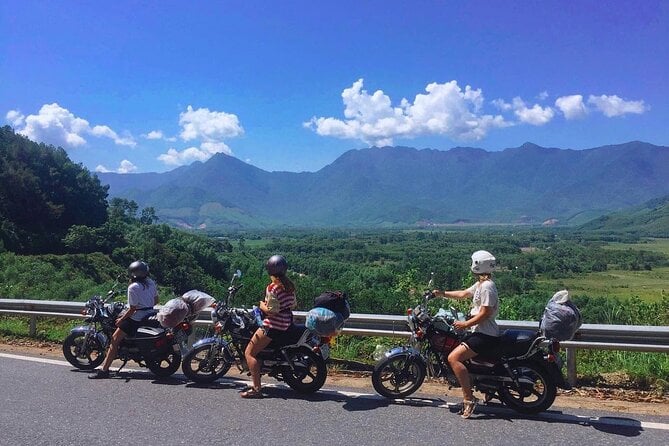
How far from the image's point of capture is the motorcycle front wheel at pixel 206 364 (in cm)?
669

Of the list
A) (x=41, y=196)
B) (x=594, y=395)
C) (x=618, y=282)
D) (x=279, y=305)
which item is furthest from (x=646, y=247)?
(x=279, y=305)

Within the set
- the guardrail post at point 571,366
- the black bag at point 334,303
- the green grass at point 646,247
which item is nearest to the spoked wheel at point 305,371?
the black bag at point 334,303

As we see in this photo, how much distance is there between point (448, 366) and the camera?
223 inches

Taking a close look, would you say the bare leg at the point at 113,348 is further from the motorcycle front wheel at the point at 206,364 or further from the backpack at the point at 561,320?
the backpack at the point at 561,320

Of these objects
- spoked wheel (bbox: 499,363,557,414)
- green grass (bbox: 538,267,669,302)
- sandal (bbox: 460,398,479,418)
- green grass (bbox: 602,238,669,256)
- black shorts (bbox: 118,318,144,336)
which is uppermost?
black shorts (bbox: 118,318,144,336)

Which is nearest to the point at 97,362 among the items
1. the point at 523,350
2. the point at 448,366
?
the point at 448,366

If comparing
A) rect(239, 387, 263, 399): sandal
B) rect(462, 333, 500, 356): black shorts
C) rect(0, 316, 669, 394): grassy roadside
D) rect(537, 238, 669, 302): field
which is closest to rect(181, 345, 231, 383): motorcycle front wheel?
rect(239, 387, 263, 399): sandal

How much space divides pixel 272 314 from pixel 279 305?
0.52 ft

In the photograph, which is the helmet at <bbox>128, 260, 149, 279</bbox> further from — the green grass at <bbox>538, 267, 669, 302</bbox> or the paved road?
the green grass at <bbox>538, 267, 669, 302</bbox>

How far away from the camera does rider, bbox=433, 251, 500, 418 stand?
17.6ft

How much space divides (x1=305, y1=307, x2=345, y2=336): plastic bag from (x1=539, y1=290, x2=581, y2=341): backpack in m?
2.08

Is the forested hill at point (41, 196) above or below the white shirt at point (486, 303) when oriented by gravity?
above

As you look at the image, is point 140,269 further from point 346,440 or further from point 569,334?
point 569,334

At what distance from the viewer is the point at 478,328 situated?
217 inches
